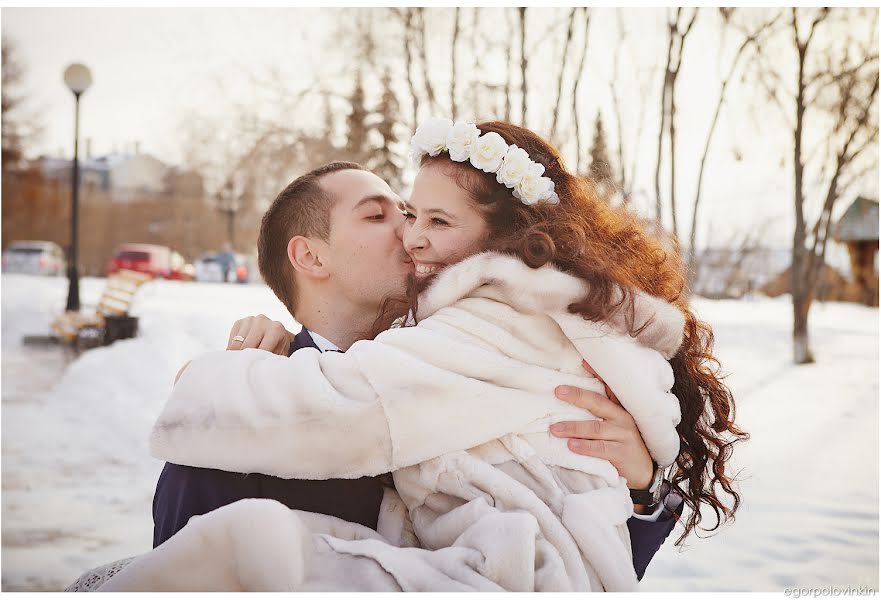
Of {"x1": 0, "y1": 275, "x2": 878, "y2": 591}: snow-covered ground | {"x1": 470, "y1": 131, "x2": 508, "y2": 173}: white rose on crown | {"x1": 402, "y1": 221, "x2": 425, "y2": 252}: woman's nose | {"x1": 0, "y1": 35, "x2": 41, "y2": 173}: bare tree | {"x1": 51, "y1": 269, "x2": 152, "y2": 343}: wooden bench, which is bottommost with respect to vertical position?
{"x1": 0, "y1": 275, "x2": 878, "y2": 591}: snow-covered ground

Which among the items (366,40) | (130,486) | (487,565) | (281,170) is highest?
(366,40)

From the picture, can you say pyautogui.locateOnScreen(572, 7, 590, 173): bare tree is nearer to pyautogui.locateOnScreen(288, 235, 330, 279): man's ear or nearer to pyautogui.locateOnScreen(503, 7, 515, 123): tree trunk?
pyautogui.locateOnScreen(503, 7, 515, 123): tree trunk

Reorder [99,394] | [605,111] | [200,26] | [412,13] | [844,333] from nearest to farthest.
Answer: [200,26] < [99,394] < [412,13] < [605,111] < [844,333]

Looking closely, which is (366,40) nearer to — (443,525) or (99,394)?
(99,394)

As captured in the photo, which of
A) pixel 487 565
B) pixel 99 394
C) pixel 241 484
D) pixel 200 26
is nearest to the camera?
pixel 487 565

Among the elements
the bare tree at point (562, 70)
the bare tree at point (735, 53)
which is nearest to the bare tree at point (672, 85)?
the bare tree at point (735, 53)

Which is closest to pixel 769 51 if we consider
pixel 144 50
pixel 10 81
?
pixel 144 50

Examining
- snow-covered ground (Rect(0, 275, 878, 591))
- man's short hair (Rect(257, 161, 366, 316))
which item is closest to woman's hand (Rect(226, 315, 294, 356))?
man's short hair (Rect(257, 161, 366, 316))

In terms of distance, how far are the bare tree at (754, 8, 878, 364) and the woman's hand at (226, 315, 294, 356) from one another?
851 centimetres

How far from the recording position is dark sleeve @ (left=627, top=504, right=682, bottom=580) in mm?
1991

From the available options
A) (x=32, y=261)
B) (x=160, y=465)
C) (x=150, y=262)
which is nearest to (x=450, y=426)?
(x=160, y=465)

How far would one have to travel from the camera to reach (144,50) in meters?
5.59

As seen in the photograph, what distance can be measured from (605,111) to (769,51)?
217 cm

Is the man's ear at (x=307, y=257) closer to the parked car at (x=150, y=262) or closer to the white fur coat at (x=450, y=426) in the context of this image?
the white fur coat at (x=450, y=426)
